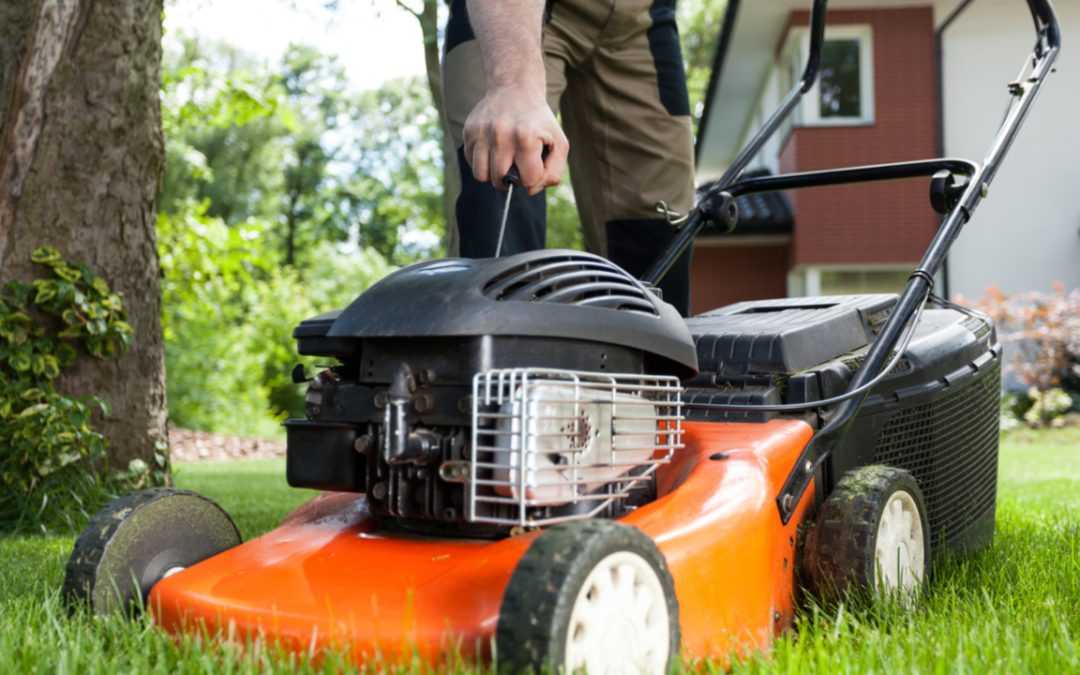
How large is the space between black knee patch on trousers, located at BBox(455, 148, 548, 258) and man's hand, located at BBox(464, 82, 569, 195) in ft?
0.94

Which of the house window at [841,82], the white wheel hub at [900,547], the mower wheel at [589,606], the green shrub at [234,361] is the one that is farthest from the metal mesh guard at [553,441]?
the house window at [841,82]

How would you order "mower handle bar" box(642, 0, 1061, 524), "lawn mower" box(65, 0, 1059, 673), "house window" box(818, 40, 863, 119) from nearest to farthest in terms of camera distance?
1. "lawn mower" box(65, 0, 1059, 673)
2. "mower handle bar" box(642, 0, 1061, 524)
3. "house window" box(818, 40, 863, 119)

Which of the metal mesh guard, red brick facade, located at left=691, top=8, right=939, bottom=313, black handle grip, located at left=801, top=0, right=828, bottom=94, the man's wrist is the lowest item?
the metal mesh guard

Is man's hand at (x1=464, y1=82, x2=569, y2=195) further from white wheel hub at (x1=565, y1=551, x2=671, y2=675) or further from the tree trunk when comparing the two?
the tree trunk

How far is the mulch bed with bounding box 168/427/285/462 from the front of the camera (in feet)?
33.0

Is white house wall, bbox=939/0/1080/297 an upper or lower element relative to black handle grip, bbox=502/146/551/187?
upper

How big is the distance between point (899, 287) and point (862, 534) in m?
11.9

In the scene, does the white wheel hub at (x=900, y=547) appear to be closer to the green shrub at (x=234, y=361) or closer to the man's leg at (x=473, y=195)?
the man's leg at (x=473, y=195)

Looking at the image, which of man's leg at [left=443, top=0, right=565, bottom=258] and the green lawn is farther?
man's leg at [left=443, top=0, right=565, bottom=258]

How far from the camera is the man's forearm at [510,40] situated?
1812 millimetres

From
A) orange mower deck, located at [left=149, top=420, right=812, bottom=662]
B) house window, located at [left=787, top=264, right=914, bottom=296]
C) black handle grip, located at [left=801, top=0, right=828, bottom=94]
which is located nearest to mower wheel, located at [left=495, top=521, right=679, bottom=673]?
orange mower deck, located at [left=149, top=420, right=812, bottom=662]

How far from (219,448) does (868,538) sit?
370 inches

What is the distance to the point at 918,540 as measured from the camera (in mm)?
1925

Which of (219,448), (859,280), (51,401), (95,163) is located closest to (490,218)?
(51,401)
